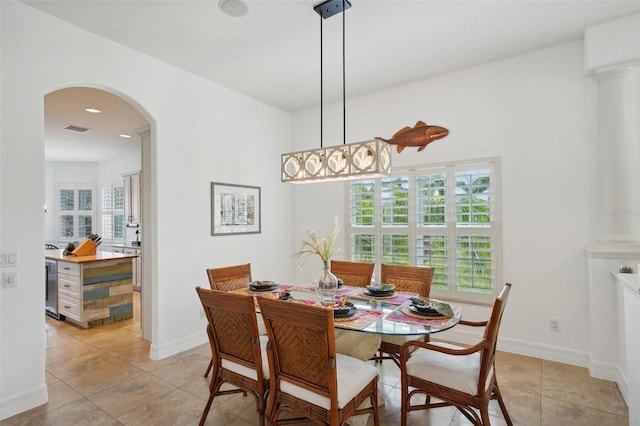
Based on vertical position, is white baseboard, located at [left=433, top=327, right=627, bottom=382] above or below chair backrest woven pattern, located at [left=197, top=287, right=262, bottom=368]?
below

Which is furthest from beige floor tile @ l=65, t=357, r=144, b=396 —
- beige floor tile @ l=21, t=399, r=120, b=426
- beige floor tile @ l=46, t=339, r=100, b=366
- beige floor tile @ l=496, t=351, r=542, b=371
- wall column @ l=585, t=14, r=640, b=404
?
wall column @ l=585, t=14, r=640, b=404

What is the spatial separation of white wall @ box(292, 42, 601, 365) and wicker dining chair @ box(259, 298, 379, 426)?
2.31m

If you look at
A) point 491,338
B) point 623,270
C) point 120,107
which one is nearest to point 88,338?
point 120,107

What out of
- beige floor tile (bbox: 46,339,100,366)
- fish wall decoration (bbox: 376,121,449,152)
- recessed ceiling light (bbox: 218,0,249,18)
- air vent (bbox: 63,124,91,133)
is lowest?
beige floor tile (bbox: 46,339,100,366)

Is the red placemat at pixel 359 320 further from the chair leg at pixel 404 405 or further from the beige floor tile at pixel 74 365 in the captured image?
the beige floor tile at pixel 74 365

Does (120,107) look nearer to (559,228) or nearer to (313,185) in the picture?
(313,185)

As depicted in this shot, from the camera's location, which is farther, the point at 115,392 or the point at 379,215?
the point at 379,215

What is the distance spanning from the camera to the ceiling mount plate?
2559 mm

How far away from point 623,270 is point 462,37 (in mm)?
2443

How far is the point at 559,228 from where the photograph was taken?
329cm

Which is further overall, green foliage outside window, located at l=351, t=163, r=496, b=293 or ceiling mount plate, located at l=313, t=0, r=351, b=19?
green foliage outside window, located at l=351, t=163, r=496, b=293

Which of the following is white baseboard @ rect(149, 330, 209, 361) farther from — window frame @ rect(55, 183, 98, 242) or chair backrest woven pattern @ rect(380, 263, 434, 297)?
window frame @ rect(55, 183, 98, 242)

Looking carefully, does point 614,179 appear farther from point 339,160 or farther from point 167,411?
point 167,411

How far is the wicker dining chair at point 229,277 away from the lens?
3014 mm
